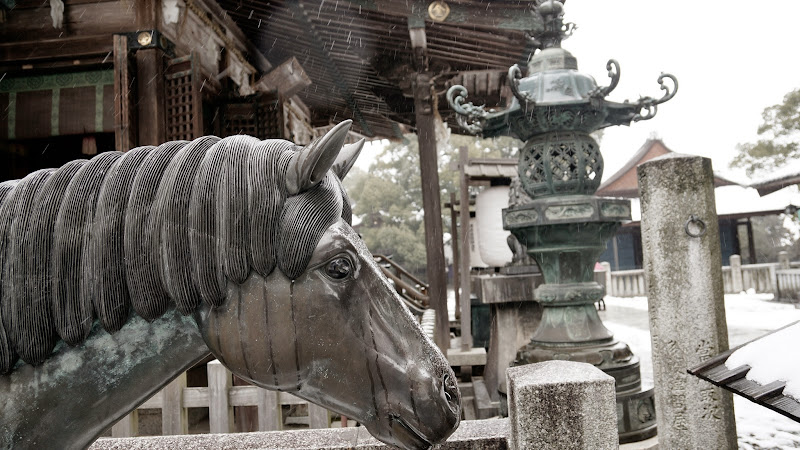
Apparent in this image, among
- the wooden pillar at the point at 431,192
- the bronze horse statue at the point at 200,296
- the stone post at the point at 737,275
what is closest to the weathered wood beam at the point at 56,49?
the wooden pillar at the point at 431,192

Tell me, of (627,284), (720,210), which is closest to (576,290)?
(627,284)

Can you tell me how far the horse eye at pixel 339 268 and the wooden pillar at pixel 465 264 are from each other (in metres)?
6.10

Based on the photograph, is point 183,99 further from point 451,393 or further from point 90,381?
point 451,393

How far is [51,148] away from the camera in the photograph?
7.86m

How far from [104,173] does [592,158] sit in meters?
3.99

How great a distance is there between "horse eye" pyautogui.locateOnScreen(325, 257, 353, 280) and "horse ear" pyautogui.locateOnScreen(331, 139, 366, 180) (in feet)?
1.06

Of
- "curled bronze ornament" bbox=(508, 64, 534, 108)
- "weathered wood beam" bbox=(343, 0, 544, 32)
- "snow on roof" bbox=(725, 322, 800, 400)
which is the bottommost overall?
"snow on roof" bbox=(725, 322, 800, 400)

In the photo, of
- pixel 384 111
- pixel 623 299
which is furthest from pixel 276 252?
pixel 623 299

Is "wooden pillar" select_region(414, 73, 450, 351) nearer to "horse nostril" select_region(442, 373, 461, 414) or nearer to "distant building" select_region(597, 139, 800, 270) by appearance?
"horse nostril" select_region(442, 373, 461, 414)

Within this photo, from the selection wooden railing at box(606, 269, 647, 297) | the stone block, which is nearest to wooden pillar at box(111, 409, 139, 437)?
the stone block

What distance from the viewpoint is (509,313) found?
650cm

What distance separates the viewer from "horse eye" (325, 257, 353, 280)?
125 centimetres

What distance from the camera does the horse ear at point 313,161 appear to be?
1.18 metres

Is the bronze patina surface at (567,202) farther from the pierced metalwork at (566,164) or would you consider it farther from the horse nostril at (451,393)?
the horse nostril at (451,393)
